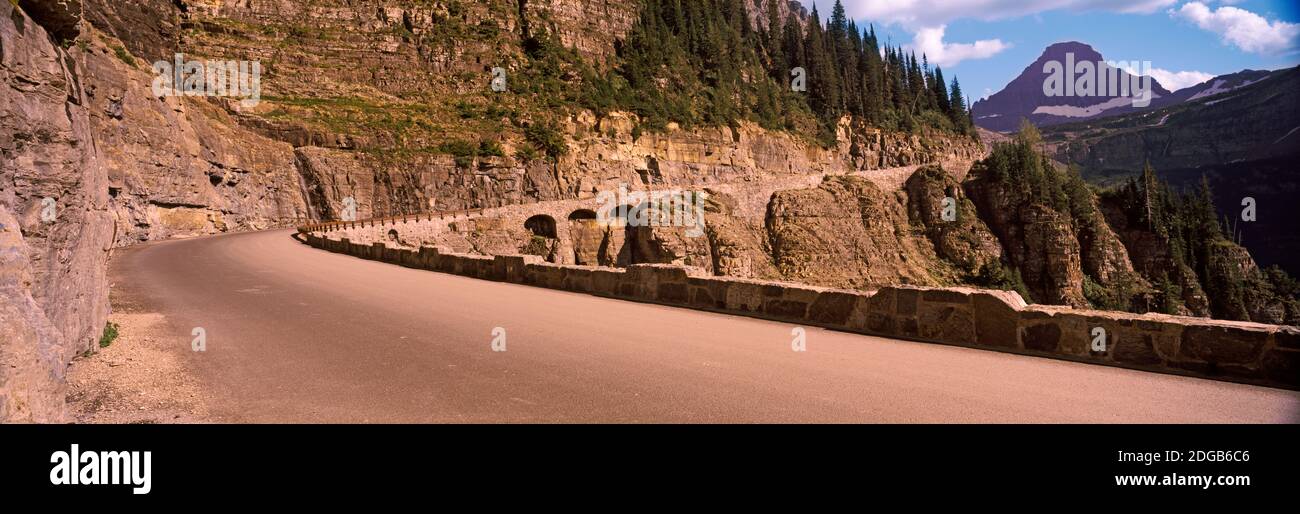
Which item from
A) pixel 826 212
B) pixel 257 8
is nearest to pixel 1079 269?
pixel 826 212

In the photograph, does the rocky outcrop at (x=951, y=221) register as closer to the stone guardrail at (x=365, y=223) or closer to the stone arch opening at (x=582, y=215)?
the stone arch opening at (x=582, y=215)

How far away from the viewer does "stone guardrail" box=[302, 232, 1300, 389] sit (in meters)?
5.43

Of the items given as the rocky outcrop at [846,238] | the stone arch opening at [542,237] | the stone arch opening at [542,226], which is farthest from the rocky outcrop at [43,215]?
the rocky outcrop at [846,238]

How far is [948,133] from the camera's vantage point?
4117 inches

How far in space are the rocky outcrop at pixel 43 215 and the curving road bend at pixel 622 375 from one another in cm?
99

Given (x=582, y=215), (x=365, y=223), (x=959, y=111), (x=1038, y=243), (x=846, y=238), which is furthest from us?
(x=959, y=111)

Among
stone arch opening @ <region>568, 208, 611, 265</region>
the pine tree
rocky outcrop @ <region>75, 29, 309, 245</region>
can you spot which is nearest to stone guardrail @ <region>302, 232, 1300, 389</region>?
rocky outcrop @ <region>75, 29, 309, 245</region>

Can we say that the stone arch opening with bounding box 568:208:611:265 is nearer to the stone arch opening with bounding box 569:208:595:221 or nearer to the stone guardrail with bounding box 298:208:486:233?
the stone arch opening with bounding box 569:208:595:221

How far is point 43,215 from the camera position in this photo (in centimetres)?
519

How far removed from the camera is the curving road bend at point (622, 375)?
4434 millimetres

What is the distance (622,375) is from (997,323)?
4.41 meters

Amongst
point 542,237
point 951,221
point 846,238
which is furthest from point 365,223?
point 951,221

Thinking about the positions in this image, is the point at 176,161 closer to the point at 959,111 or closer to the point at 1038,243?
the point at 1038,243
